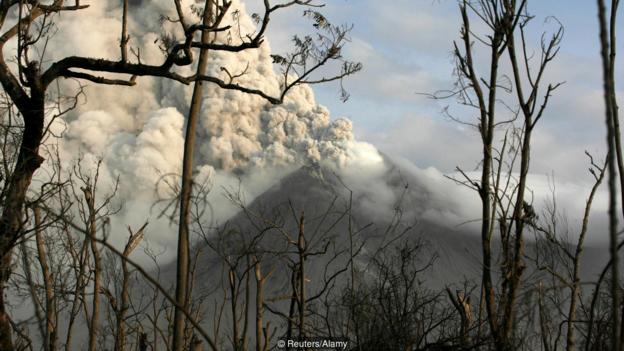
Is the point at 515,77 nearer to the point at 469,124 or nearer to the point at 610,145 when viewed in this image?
the point at 469,124

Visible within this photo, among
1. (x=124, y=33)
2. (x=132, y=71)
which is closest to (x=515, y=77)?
(x=132, y=71)

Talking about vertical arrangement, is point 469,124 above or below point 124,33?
below

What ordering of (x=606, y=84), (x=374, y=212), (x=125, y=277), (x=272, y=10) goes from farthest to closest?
(x=374, y=212)
(x=125, y=277)
(x=272, y=10)
(x=606, y=84)

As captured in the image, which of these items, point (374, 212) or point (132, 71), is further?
point (374, 212)

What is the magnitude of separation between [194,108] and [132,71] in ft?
9.87

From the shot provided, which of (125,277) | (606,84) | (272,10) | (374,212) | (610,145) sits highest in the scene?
(374,212)

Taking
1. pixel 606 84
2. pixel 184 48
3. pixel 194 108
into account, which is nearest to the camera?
pixel 606 84

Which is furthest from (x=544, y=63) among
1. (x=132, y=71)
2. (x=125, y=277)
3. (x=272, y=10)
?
(x=125, y=277)

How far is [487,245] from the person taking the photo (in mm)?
4660

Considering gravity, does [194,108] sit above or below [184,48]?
above

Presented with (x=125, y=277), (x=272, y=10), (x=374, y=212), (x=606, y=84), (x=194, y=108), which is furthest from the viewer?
(x=374, y=212)

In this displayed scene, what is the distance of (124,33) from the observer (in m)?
6.42

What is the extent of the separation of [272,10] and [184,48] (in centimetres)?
122

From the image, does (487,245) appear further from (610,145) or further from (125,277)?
(125,277)
